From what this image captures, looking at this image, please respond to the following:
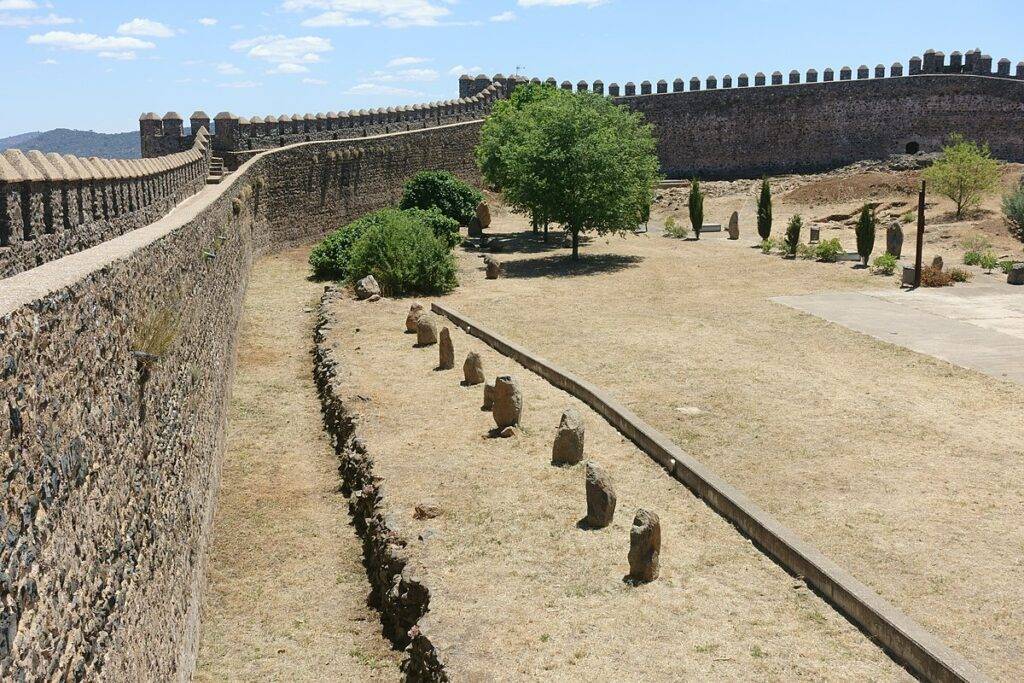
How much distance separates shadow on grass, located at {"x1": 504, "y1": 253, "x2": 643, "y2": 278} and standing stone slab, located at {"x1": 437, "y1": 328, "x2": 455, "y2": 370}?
10604 mm

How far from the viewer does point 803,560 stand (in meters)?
8.70

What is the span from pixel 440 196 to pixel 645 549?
982 inches

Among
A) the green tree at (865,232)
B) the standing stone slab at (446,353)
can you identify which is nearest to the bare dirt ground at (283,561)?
the standing stone slab at (446,353)

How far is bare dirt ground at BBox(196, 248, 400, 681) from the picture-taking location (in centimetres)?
862

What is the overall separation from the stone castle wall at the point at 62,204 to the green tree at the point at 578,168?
17.8 meters

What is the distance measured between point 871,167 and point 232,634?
4260 cm

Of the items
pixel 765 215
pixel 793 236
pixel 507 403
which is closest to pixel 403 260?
pixel 507 403

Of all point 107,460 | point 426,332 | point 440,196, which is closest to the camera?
point 107,460

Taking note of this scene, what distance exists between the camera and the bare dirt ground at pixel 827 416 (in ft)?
28.5

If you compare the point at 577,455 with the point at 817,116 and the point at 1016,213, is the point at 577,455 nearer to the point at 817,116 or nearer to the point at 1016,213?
the point at 1016,213

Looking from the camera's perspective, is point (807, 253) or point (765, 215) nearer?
point (807, 253)

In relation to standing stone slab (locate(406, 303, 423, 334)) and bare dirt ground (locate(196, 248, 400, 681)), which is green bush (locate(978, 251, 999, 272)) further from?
bare dirt ground (locate(196, 248, 400, 681))

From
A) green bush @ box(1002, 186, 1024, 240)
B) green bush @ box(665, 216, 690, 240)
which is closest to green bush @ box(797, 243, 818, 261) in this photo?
green bush @ box(1002, 186, 1024, 240)

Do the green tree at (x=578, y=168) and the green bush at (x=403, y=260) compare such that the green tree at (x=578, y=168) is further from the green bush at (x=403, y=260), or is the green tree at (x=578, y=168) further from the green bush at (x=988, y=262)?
the green bush at (x=988, y=262)
